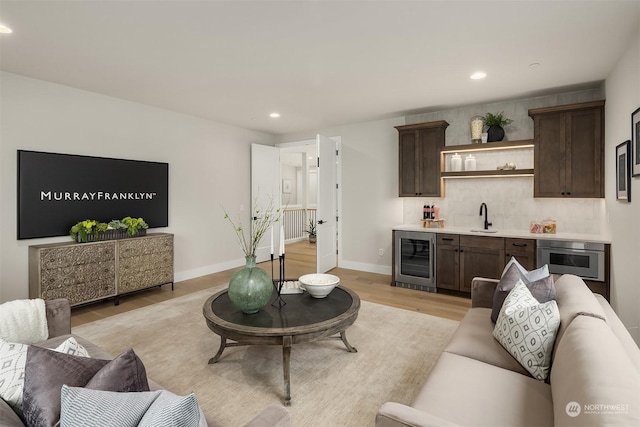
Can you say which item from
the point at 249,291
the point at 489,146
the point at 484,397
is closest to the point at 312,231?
the point at 489,146

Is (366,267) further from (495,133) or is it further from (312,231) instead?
(312,231)

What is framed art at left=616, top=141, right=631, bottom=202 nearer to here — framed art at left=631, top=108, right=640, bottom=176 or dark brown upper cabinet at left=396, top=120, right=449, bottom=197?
framed art at left=631, top=108, right=640, bottom=176

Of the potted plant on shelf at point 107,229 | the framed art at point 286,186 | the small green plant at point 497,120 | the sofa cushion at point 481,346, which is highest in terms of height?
the small green plant at point 497,120

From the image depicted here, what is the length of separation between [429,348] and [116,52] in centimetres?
387

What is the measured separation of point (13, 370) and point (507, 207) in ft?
16.6

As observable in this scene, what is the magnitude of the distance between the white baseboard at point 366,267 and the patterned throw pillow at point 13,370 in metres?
4.72

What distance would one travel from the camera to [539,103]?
4203mm

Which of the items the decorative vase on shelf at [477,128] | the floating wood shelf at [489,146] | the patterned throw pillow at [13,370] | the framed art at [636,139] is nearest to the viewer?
the patterned throw pillow at [13,370]

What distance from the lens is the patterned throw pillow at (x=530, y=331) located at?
1593 mm

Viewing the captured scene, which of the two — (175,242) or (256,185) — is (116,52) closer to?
(175,242)

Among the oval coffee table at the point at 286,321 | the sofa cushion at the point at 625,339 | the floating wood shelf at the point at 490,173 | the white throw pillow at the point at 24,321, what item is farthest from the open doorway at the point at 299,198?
the sofa cushion at the point at 625,339

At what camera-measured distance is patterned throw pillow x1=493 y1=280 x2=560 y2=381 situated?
1.59 metres

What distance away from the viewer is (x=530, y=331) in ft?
5.48

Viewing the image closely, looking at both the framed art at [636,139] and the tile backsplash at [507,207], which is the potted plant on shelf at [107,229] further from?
the framed art at [636,139]
